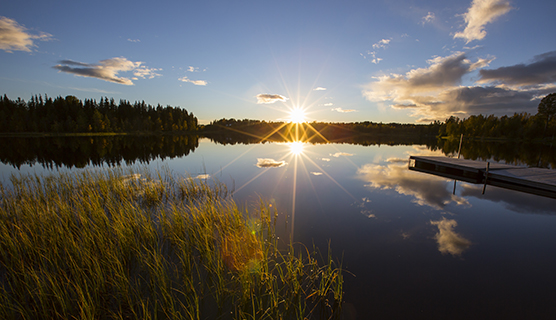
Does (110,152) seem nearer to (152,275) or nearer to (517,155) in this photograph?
(152,275)

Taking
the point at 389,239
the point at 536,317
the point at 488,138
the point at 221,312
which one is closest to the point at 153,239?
the point at 221,312

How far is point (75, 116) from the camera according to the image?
96750 mm

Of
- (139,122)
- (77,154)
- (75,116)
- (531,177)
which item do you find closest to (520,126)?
(531,177)

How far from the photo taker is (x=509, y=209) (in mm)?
12453

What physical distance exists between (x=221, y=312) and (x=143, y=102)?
523ft

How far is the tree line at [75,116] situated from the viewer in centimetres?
8256

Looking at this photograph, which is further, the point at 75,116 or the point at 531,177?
the point at 75,116

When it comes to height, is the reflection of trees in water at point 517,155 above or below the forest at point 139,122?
below

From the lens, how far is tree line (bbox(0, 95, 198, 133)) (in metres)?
82.6

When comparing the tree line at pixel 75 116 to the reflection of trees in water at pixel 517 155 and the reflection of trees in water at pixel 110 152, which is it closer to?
the reflection of trees in water at pixel 110 152

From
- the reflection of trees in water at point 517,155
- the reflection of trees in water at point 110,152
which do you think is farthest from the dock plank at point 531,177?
the reflection of trees in water at point 110,152

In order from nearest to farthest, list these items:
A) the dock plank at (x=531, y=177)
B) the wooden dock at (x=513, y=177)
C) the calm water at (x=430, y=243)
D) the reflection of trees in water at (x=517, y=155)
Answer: the calm water at (x=430, y=243), the dock plank at (x=531, y=177), the wooden dock at (x=513, y=177), the reflection of trees in water at (x=517, y=155)

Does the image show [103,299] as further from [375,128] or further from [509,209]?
[375,128]

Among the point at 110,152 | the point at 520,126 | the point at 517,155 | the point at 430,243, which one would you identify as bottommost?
the point at 430,243
